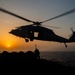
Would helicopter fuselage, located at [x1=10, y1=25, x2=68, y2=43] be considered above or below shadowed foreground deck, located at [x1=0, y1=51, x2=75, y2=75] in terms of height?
above

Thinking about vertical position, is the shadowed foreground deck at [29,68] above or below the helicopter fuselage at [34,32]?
below

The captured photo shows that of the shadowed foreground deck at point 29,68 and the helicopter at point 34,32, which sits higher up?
the helicopter at point 34,32

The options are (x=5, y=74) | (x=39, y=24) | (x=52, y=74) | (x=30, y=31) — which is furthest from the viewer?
(x=39, y=24)

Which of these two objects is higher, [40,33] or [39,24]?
[39,24]

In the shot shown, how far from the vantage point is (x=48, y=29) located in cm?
2728

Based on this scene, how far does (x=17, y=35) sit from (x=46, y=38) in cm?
541

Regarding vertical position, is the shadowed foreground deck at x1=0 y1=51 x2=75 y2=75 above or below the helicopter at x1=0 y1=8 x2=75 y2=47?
below

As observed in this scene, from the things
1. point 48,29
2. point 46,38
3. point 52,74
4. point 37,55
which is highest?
point 48,29

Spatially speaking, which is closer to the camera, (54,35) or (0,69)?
(0,69)

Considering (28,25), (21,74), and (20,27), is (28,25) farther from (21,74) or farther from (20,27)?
(21,74)

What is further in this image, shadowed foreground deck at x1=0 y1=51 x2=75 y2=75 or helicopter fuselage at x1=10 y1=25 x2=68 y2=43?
helicopter fuselage at x1=10 y1=25 x2=68 y2=43

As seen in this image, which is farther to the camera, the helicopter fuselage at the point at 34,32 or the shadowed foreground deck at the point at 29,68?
the helicopter fuselage at the point at 34,32

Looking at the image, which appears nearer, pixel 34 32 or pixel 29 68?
pixel 29 68

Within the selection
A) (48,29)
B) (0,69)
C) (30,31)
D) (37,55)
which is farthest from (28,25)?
(0,69)
